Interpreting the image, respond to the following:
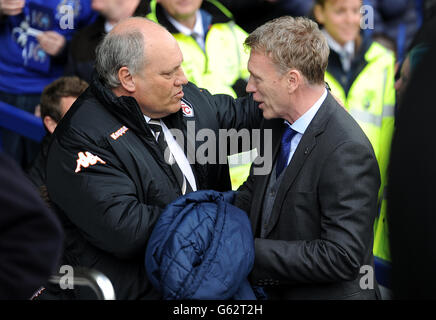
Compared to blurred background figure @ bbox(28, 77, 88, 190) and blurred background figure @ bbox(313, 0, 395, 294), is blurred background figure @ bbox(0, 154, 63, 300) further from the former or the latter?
blurred background figure @ bbox(313, 0, 395, 294)

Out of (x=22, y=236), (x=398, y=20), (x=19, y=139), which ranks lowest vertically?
(x=19, y=139)

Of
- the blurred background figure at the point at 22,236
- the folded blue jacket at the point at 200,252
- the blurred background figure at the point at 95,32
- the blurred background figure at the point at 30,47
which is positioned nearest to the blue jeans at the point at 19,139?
the blurred background figure at the point at 30,47

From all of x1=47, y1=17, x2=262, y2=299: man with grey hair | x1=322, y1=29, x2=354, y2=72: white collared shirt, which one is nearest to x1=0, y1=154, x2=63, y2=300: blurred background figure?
x1=47, y1=17, x2=262, y2=299: man with grey hair

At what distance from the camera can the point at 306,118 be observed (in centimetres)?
254

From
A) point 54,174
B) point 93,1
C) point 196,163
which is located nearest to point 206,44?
point 93,1

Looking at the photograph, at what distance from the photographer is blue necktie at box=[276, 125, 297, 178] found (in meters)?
2.57

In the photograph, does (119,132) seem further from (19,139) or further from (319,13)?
(19,139)

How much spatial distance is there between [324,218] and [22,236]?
1262 millimetres

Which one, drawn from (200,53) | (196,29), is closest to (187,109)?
(200,53)

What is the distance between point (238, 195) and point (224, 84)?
150 cm

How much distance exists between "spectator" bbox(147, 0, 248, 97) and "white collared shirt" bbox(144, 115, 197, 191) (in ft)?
4.30

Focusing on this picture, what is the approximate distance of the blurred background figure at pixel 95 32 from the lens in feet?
14.4

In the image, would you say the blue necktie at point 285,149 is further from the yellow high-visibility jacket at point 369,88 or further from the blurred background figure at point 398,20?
the blurred background figure at point 398,20

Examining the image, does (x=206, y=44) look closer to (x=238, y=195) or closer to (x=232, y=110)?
(x=232, y=110)
